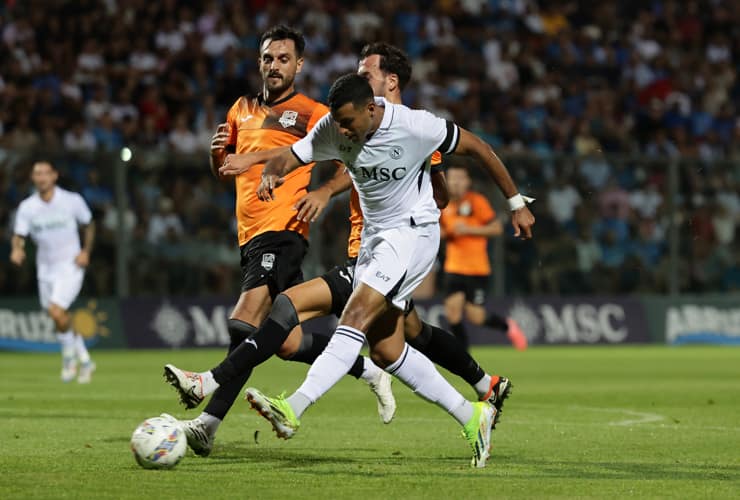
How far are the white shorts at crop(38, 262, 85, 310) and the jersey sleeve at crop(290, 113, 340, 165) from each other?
8.80 m

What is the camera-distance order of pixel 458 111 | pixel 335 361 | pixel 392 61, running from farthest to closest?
pixel 458 111
pixel 392 61
pixel 335 361

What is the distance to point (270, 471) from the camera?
23.1 ft

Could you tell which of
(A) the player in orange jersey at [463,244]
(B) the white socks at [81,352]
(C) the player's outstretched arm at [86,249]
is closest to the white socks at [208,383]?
(B) the white socks at [81,352]

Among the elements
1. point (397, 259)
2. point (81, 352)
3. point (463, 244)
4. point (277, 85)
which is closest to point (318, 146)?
point (397, 259)

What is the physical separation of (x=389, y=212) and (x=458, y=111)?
1656cm

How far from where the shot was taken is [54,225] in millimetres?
16031

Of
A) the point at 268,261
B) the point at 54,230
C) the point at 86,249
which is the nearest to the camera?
the point at 268,261

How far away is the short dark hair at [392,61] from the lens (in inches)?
337

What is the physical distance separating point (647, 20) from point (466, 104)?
18.3 feet

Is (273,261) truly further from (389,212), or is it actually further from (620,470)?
(620,470)

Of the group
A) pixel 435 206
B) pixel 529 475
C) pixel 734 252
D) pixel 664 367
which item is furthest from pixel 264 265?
pixel 734 252

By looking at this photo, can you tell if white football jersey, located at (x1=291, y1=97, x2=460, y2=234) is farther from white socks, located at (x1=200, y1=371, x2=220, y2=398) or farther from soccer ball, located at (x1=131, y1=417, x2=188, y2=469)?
soccer ball, located at (x1=131, y1=417, x2=188, y2=469)

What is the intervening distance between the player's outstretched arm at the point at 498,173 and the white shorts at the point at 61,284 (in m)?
9.16

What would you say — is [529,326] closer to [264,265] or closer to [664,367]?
[664,367]
